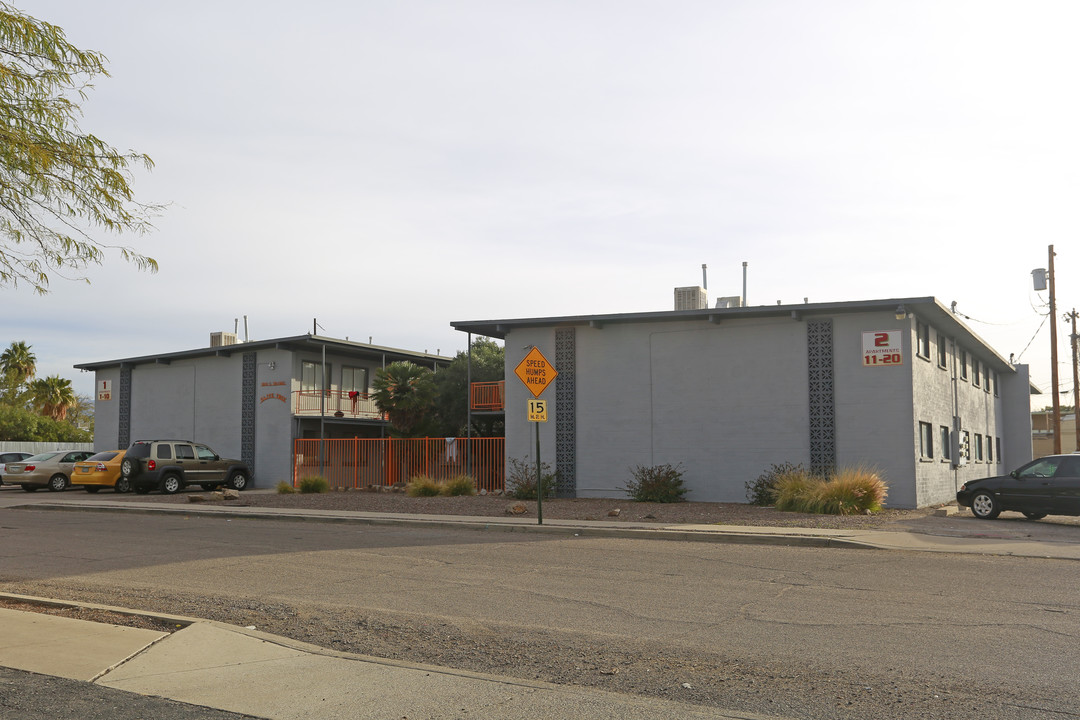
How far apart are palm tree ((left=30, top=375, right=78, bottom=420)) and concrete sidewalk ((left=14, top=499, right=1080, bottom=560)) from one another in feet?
147

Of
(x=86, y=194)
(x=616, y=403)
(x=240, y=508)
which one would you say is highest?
(x=86, y=194)

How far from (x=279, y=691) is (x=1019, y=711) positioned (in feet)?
14.9

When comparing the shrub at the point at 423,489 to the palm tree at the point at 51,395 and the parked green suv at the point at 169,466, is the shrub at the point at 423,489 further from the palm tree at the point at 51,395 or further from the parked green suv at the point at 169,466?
the palm tree at the point at 51,395

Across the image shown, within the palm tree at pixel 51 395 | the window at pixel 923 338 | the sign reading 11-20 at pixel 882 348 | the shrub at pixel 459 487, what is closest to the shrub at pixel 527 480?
the shrub at pixel 459 487

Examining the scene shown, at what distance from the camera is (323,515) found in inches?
808

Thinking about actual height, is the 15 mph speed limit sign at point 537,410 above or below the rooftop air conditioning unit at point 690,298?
below

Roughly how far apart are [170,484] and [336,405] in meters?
9.31

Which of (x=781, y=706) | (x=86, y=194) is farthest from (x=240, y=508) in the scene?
(x=781, y=706)

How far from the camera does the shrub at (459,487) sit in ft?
88.3

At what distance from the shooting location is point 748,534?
50.9 feet

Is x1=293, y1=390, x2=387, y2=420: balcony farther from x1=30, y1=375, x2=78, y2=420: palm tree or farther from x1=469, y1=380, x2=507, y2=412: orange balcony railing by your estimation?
x1=30, y1=375, x2=78, y2=420: palm tree

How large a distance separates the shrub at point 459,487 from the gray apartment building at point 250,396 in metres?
7.86

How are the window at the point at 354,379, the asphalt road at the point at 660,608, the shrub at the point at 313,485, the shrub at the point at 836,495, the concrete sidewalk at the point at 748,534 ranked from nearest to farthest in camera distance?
1. the asphalt road at the point at 660,608
2. the concrete sidewalk at the point at 748,534
3. the shrub at the point at 836,495
4. the shrub at the point at 313,485
5. the window at the point at 354,379

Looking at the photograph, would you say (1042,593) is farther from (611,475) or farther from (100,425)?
(100,425)
